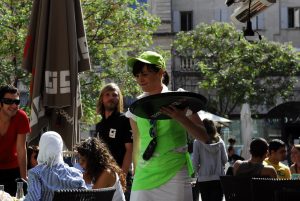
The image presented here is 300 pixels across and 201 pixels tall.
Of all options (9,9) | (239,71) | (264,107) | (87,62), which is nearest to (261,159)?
(87,62)

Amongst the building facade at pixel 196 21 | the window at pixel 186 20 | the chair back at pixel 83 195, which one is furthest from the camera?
the window at pixel 186 20

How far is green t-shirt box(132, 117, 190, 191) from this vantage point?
5406 mm

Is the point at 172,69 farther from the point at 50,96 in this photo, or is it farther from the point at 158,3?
the point at 50,96

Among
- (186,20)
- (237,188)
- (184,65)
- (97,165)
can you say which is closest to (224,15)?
(186,20)

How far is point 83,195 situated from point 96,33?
19.7m

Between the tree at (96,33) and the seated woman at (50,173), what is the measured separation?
17.5 meters

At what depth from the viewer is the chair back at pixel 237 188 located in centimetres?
736

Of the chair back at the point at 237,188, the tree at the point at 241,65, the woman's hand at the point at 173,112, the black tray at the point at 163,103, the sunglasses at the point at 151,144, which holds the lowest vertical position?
the chair back at the point at 237,188

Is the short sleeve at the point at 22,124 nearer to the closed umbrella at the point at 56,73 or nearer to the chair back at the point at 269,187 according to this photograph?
the closed umbrella at the point at 56,73

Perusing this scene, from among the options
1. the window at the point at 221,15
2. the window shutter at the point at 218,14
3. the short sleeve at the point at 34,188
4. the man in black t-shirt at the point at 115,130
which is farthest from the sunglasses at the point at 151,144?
the window shutter at the point at 218,14

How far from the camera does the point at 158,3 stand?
154ft

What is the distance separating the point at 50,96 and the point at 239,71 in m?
31.4

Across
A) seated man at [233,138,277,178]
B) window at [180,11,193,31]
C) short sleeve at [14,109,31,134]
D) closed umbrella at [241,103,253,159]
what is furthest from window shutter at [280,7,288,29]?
short sleeve at [14,109,31,134]

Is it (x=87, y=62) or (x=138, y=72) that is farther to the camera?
(x=87, y=62)
